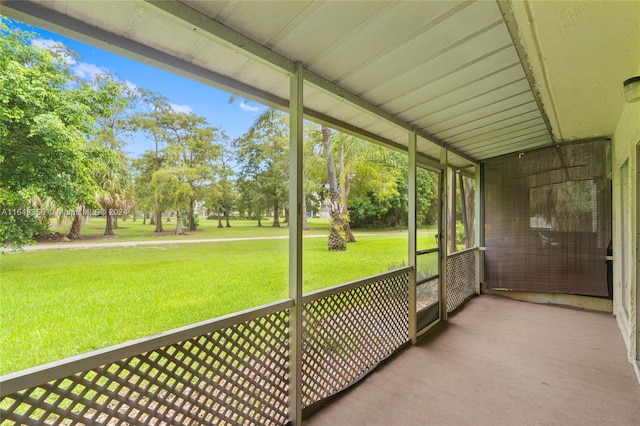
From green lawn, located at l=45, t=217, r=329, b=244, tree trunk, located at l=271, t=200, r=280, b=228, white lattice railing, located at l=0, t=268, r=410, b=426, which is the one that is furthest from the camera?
tree trunk, located at l=271, t=200, r=280, b=228

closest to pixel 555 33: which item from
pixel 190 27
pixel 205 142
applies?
pixel 190 27

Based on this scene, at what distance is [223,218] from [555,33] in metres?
2.81

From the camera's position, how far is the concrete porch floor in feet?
7.04

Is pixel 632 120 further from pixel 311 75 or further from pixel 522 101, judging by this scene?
pixel 311 75

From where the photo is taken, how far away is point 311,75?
2.07 meters

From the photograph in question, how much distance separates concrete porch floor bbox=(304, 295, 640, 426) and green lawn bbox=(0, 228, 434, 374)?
1.12m

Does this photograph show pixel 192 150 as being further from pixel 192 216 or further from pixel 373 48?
pixel 373 48

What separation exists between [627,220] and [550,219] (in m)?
1.44

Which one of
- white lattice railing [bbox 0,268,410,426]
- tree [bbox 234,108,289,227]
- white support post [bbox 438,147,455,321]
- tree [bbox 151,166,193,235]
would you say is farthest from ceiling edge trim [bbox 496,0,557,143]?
tree [bbox 151,166,193,235]

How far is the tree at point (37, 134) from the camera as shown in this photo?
1.31 m

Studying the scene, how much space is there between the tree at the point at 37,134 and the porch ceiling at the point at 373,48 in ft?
Result: 1.15

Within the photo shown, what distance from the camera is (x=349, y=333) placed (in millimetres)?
2623

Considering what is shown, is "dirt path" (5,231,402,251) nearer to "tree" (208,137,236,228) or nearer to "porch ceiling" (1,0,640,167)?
"tree" (208,137,236,228)

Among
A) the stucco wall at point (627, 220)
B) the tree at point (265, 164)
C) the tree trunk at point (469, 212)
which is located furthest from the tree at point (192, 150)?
the tree trunk at point (469, 212)
